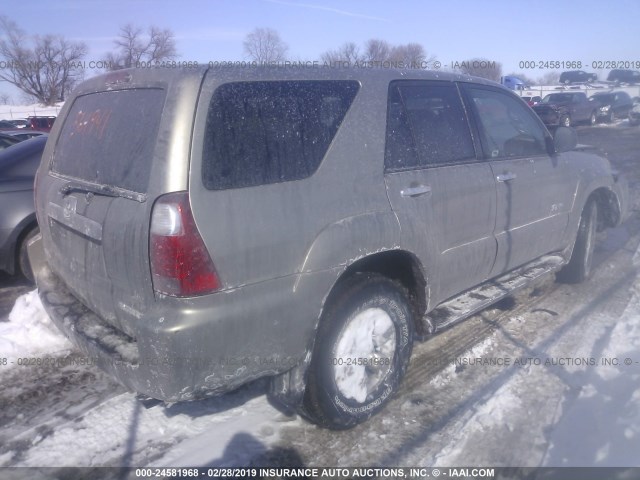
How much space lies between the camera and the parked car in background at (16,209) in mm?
5242

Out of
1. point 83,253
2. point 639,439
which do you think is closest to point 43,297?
point 83,253

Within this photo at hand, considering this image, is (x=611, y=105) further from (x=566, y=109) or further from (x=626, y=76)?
(x=626, y=76)

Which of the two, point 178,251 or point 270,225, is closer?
point 178,251

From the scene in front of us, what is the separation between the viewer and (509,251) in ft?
14.0

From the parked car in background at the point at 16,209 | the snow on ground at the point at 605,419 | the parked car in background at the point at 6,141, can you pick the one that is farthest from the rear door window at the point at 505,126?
the parked car in background at the point at 6,141

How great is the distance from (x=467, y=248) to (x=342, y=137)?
4.45 feet

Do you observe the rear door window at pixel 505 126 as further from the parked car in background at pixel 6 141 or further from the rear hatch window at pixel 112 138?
the parked car in background at pixel 6 141

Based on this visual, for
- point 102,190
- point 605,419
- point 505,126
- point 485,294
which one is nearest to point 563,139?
point 505,126

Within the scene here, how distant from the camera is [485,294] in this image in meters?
4.07

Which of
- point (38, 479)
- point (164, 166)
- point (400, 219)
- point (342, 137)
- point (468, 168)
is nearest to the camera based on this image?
point (164, 166)

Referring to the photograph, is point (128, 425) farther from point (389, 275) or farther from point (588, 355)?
point (588, 355)

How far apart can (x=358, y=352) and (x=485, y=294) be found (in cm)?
139

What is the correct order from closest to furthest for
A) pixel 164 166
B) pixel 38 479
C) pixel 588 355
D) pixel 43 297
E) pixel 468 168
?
pixel 164 166 → pixel 38 479 → pixel 43 297 → pixel 468 168 → pixel 588 355

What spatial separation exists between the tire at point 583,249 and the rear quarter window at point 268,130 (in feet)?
11.6
